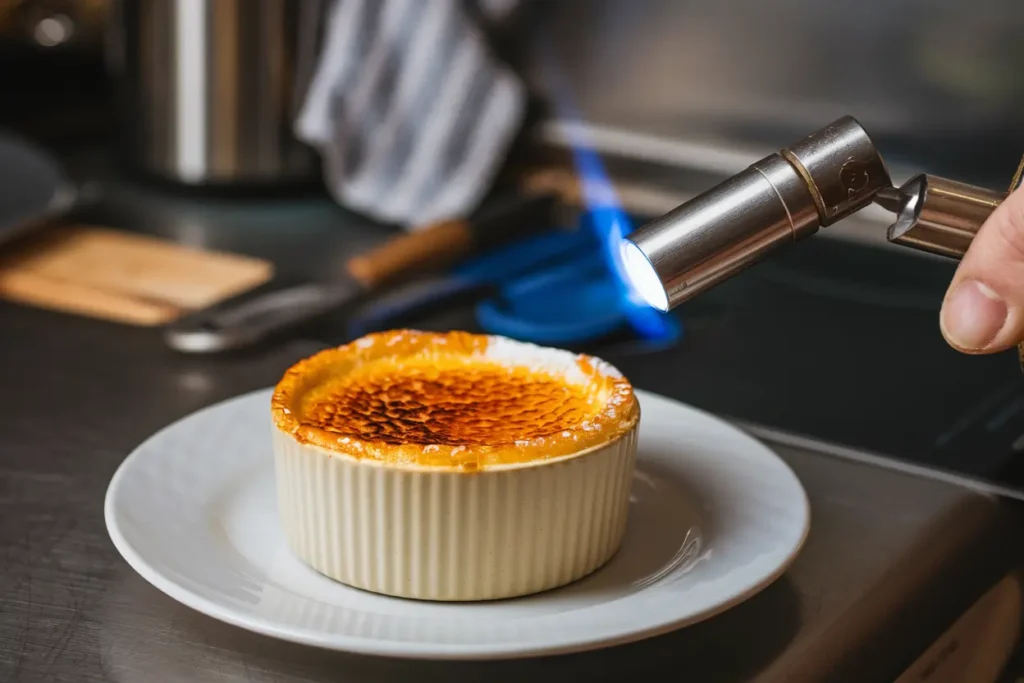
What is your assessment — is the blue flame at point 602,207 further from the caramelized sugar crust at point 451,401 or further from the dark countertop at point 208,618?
the caramelized sugar crust at point 451,401

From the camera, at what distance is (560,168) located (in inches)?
58.4

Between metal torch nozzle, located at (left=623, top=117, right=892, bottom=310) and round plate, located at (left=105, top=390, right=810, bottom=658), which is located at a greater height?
metal torch nozzle, located at (left=623, top=117, right=892, bottom=310)

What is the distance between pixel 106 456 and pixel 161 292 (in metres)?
0.31

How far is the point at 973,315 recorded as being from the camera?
60 cm

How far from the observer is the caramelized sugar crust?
A: 629 mm

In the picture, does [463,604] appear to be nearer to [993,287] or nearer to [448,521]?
[448,521]

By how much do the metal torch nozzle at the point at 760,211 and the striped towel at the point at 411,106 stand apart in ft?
2.32

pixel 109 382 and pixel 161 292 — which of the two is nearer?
pixel 109 382

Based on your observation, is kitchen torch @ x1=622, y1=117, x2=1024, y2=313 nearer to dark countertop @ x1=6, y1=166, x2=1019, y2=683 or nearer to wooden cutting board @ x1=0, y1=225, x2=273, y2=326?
dark countertop @ x1=6, y1=166, x2=1019, y2=683

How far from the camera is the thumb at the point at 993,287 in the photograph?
1.94ft

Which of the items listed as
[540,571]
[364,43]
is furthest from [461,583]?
[364,43]

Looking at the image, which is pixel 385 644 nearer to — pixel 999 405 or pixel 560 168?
pixel 999 405

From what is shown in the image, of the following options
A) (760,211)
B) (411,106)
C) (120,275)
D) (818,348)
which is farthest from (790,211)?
(411,106)

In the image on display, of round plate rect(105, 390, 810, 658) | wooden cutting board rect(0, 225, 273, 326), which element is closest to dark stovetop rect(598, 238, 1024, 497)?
round plate rect(105, 390, 810, 658)
